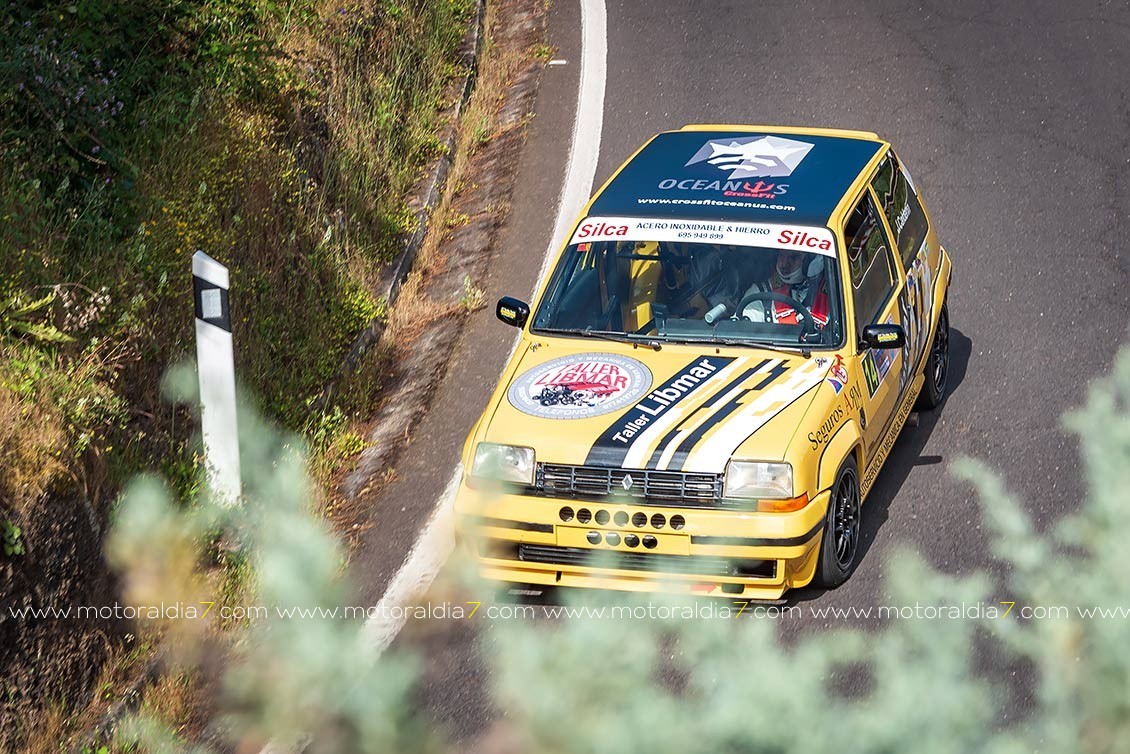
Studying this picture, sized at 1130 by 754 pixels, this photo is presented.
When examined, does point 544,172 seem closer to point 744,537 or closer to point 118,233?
point 118,233

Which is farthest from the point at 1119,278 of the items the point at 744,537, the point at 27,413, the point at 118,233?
the point at 27,413

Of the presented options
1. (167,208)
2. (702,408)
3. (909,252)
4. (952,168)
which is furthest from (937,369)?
(167,208)

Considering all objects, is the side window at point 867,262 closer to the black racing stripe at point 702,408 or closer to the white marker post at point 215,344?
the black racing stripe at point 702,408

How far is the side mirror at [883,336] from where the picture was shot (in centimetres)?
811

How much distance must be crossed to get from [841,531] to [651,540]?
1.17 meters

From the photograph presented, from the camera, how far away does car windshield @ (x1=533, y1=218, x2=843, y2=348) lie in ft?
27.8

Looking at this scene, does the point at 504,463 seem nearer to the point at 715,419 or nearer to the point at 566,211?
the point at 715,419

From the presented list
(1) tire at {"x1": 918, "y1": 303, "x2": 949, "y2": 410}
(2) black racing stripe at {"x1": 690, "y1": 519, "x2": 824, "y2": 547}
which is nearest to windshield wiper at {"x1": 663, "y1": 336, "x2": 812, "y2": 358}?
(2) black racing stripe at {"x1": 690, "y1": 519, "x2": 824, "y2": 547}

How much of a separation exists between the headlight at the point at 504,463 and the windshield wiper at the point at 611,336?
1.13 metres

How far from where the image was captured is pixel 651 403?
7797 millimetres

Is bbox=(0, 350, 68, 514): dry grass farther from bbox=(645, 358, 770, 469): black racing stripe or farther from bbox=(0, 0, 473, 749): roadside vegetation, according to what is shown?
bbox=(645, 358, 770, 469): black racing stripe

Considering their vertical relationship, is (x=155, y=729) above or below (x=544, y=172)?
above

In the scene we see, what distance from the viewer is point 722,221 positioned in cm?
873

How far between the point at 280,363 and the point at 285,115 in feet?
8.69
